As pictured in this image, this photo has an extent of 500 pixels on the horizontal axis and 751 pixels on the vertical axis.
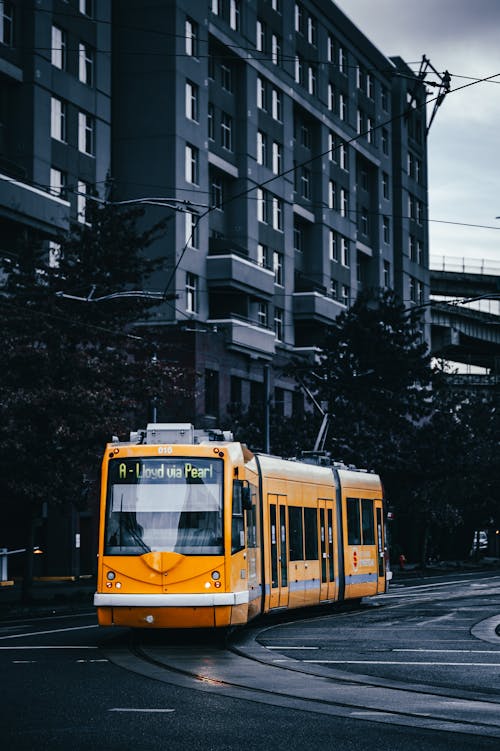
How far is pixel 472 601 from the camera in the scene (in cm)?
3478

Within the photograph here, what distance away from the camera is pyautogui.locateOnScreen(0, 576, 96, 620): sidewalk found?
3192 cm

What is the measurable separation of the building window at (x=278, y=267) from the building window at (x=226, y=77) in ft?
27.7

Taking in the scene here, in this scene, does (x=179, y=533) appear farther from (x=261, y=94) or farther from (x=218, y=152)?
(x=261, y=94)

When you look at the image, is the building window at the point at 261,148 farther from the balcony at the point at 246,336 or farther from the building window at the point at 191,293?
the building window at the point at 191,293

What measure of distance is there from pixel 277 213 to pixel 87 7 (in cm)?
1738

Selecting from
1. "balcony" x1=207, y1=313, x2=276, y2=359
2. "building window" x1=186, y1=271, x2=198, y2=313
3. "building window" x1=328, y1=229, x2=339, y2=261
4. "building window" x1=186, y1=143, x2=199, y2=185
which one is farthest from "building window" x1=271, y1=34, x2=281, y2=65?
"building window" x1=186, y1=271, x2=198, y2=313

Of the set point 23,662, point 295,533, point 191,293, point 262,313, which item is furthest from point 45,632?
→ point 262,313

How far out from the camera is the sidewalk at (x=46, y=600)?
31922 millimetres

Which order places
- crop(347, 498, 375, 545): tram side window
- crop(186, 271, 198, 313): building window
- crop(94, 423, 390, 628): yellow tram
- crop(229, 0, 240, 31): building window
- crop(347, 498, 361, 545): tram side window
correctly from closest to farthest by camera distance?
crop(94, 423, 390, 628): yellow tram
crop(347, 498, 361, 545): tram side window
crop(347, 498, 375, 545): tram side window
crop(186, 271, 198, 313): building window
crop(229, 0, 240, 31): building window

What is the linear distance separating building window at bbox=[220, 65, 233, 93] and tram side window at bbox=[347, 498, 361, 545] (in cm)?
3656

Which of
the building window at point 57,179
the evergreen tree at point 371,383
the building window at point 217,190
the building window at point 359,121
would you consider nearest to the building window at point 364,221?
the building window at point 359,121

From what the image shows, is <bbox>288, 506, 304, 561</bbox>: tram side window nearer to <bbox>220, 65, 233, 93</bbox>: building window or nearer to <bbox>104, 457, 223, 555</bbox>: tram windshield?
<bbox>104, 457, 223, 555</bbox>: tram windshield

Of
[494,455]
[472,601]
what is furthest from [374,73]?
[472,601]

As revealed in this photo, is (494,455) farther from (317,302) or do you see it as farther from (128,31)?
(128,31)
